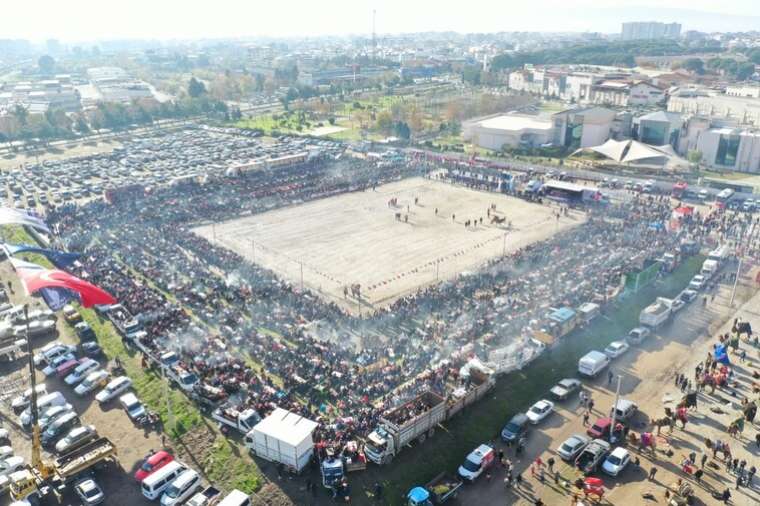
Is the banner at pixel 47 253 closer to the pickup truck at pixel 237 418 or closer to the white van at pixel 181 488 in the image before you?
the pickup truck at pixel 237 418

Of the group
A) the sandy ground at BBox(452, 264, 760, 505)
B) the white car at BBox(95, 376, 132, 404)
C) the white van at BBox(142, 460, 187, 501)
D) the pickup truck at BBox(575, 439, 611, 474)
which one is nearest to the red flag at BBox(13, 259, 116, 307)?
the white car at BBox(95, 376, 132, 404)

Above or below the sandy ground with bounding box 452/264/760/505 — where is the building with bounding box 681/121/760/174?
above

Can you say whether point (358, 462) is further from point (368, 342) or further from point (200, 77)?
point (200, 77)

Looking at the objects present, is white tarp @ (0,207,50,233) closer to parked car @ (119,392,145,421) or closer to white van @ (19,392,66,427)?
white van @ (19,392,66,427)

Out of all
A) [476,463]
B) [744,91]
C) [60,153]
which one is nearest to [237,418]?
[476,463]

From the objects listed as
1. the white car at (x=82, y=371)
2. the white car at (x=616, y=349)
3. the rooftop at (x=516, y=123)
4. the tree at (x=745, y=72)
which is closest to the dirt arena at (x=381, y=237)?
the white car at (x=616, y=349)
